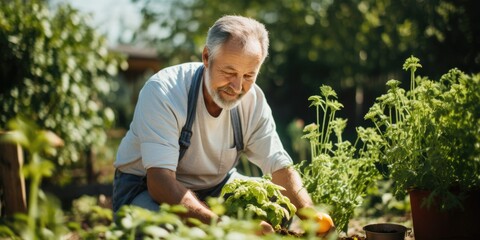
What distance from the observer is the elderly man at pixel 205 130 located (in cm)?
216

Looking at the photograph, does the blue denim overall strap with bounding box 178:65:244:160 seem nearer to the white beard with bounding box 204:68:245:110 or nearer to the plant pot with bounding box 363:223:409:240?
the white beard with bounding box 204:68:245:110

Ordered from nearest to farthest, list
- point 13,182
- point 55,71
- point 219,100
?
point 219,100, point 13,182, point 55,71

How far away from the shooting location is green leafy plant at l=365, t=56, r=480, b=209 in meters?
1.73

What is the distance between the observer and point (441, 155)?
1.81 m

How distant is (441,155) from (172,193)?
105 centimetres

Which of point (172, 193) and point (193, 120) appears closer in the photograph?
point (172, 193)

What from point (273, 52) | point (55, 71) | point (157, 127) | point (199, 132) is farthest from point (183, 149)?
point (273, 52)

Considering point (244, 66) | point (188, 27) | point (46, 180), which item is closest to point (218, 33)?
point (244, 66)

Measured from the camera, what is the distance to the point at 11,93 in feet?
13.1

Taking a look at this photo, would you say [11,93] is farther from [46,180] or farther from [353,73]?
[353,73]

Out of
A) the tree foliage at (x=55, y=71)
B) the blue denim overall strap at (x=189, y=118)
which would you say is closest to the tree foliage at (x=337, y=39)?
the tree foliage at (x=55, y=71)

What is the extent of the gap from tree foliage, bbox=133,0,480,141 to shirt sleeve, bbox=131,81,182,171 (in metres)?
2.95

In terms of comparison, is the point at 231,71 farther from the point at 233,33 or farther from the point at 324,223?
the point at 324,223

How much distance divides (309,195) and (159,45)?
7.15m
